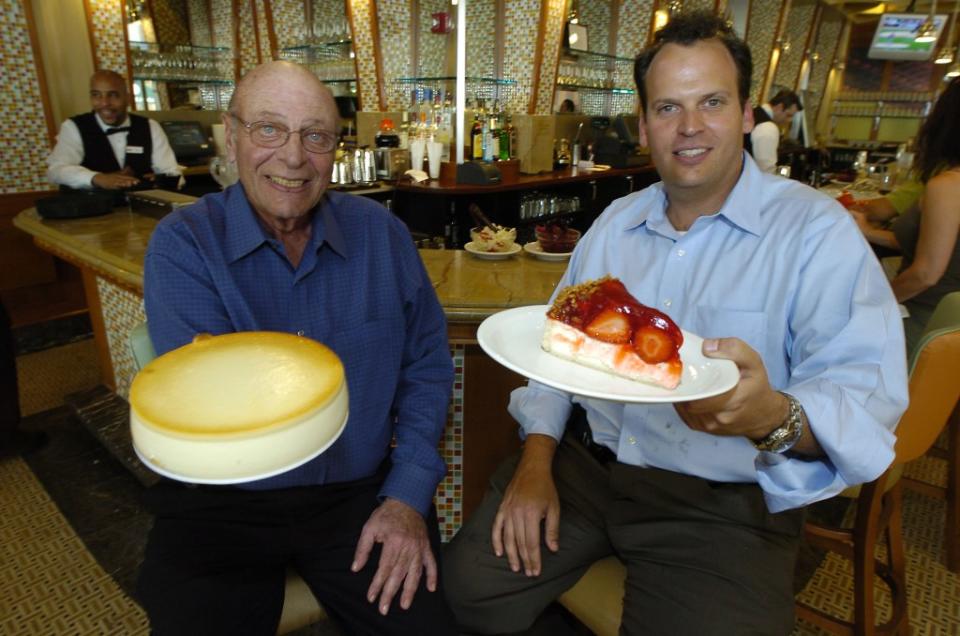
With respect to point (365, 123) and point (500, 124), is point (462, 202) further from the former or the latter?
point (365, 123)

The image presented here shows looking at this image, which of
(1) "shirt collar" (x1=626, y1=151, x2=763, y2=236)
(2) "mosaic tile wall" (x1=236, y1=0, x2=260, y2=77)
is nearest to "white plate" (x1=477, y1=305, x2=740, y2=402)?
(1) "shirt collar" (x1=626, y1=151, x2=763, y2=236)

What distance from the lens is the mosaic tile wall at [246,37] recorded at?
22.9 ft

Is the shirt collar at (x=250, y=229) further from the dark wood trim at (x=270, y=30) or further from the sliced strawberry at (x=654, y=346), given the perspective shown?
the dark wood trim at (x=270, y=30)

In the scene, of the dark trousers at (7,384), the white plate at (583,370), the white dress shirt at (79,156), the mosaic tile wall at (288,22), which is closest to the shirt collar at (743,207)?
the white plate at (583,370)

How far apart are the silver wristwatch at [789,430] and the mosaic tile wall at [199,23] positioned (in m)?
8.47

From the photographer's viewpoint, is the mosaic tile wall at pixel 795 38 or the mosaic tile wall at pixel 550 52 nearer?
the mosaic tile wall at pixel 550 52

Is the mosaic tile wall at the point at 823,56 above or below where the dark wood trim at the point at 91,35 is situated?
above

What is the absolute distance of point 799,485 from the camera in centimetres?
117

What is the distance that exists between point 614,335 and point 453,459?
1264 mm

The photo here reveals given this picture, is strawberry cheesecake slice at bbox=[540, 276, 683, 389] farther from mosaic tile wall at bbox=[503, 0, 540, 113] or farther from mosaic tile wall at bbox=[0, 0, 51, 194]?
mosaic tile wall at bbox=[503, 0, 540, 113]

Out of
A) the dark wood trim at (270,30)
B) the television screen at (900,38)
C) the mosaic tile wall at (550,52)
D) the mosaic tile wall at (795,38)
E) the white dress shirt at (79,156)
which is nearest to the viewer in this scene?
the white dress shirt at (79,156)

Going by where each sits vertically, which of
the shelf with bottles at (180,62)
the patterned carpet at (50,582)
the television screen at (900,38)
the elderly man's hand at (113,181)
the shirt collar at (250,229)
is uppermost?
the television screen at (900,38)

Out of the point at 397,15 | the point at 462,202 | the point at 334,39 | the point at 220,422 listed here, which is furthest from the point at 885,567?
the point at 334,39

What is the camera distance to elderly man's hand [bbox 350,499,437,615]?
129 cm
